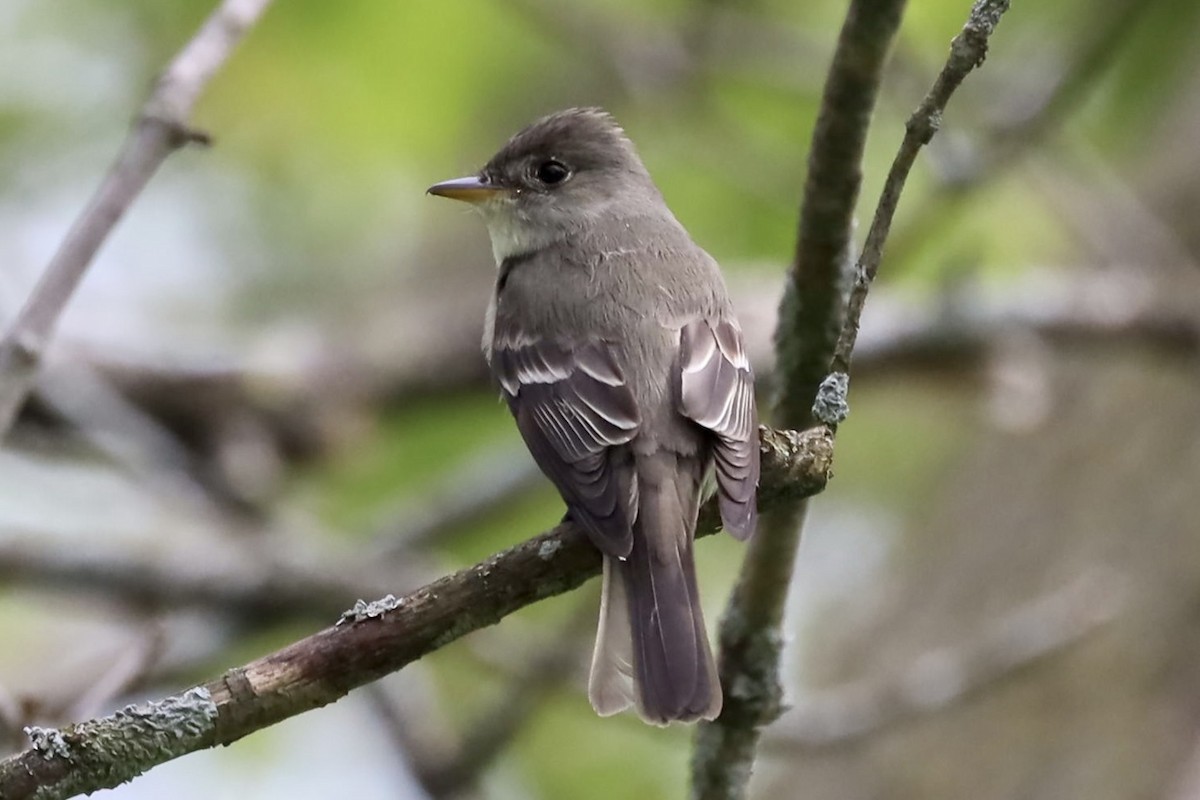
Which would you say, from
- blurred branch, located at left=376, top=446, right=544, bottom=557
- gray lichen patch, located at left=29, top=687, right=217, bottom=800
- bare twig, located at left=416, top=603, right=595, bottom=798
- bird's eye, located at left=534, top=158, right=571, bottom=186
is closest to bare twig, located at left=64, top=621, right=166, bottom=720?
gray lichen patch, located at left=29, top=687, right=217, bottom=800

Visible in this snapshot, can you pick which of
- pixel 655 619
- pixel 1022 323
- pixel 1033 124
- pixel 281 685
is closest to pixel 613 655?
pixel 655 619

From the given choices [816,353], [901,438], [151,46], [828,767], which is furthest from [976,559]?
[151,46]

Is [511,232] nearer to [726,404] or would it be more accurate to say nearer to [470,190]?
[470,190]

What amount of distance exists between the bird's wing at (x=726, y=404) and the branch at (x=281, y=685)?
10.5 inches

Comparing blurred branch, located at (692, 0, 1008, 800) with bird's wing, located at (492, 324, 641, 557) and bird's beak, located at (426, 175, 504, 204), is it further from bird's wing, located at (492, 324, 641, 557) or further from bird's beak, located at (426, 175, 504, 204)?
bird's beak, located at (426, 175, 504, 204)

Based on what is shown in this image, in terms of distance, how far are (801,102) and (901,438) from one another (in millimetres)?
2062

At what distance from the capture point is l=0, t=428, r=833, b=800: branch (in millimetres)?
2473

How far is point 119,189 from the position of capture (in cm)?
321

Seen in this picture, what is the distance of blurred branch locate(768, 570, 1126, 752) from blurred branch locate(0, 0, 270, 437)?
2462 millimetres

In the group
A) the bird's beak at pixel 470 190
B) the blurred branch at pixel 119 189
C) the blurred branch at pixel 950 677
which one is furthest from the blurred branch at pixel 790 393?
the bird's beak at pixel 470 190

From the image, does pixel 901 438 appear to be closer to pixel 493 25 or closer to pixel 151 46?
pixel 493 25

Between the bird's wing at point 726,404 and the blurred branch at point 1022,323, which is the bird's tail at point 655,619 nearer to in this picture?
the bird's wing at point 726,404

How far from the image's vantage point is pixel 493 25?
25.9 ft

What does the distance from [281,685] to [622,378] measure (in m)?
1.40
